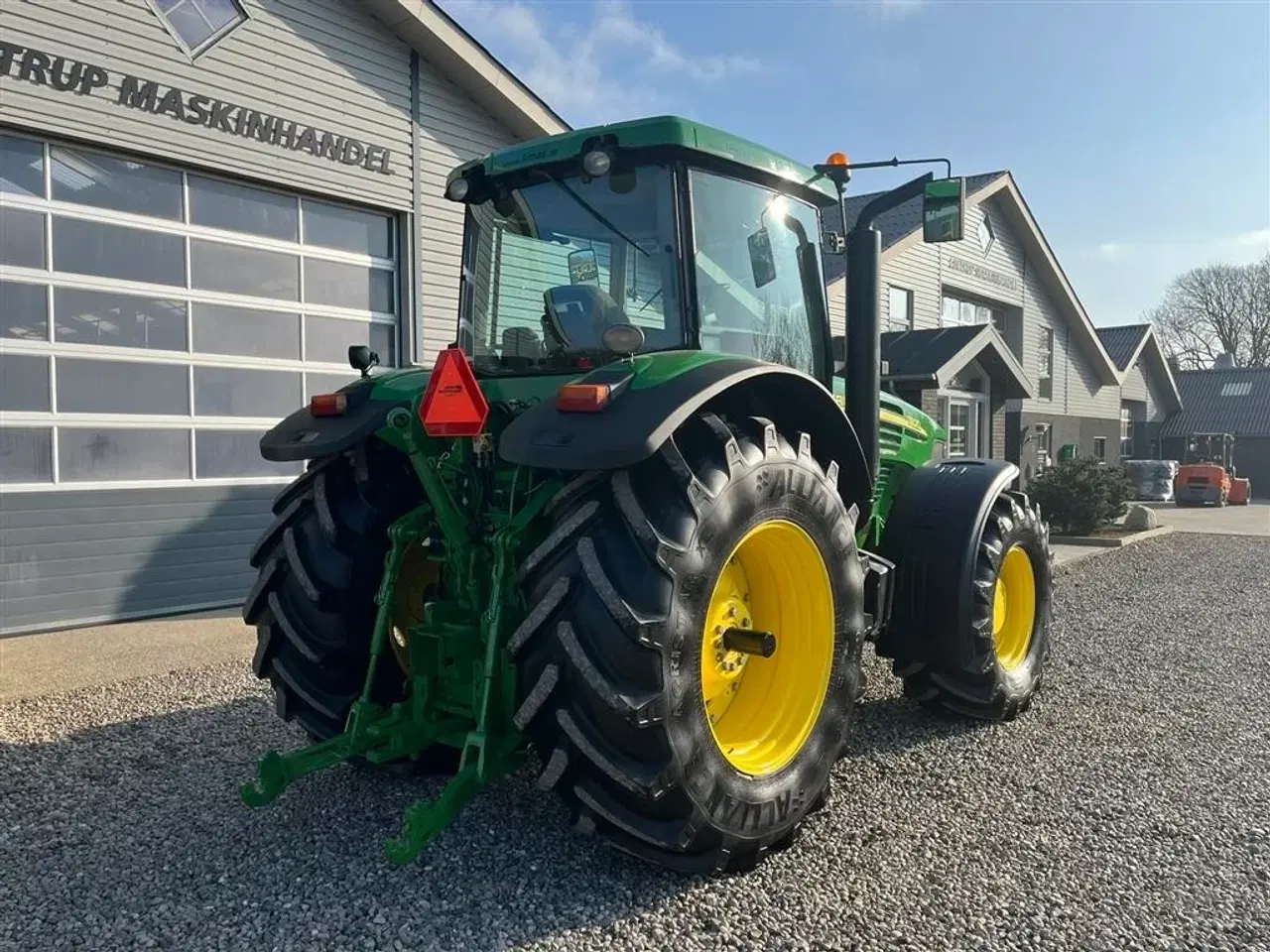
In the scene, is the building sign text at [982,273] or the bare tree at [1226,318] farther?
the bare tree at [1226,318]

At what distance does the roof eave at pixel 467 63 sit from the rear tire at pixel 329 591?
6061mm

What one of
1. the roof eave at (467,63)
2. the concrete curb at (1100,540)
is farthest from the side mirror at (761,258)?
the concrete curb at (1100,540)

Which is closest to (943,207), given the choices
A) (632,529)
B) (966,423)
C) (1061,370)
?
(632,529)

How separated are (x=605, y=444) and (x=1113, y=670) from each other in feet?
15.5

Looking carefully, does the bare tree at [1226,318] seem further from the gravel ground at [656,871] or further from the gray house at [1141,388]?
the gravel ground at [656,871]

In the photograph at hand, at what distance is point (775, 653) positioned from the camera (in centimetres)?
347

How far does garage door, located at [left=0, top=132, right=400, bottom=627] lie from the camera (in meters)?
6.90

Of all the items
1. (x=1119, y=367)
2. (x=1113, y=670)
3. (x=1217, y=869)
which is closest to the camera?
(x=1217, y=869)

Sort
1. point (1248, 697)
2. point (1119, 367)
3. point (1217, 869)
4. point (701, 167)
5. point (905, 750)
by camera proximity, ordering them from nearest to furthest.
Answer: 1. point (1217, 869)
2. point (701, 167)
3. point (905, 750)
4. point (1248, 697)
5. point (1119, 367)

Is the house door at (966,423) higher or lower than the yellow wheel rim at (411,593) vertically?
higher

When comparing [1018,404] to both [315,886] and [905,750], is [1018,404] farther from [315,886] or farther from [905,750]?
[315,886]

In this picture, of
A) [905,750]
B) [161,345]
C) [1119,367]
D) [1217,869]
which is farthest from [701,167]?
[1119,367]

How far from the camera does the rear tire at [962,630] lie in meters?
4.37

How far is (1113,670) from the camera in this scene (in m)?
6.01
